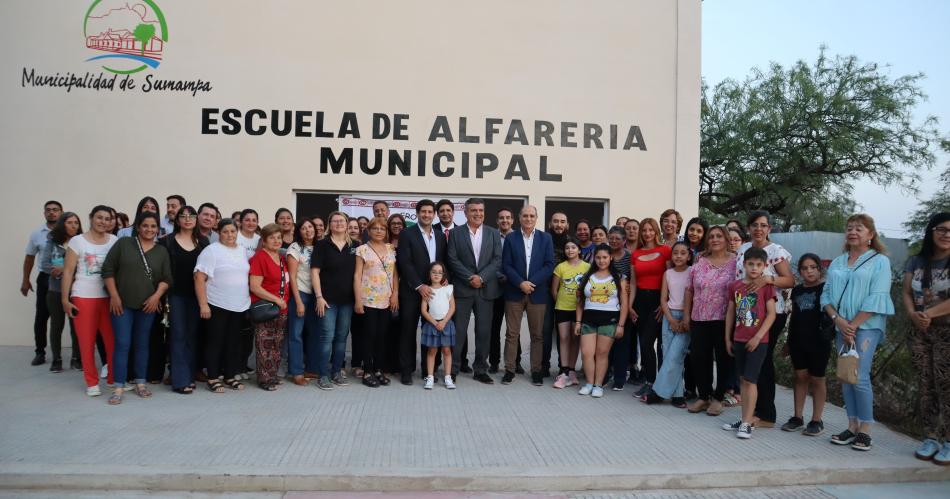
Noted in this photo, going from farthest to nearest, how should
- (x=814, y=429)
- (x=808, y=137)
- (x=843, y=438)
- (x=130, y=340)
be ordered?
(x=808, y=137) → (x=130, y=340) → (x=814, y=429) → (x=843, y=438)

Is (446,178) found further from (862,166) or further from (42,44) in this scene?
(862,166)

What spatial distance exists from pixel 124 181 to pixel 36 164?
1.33 metres

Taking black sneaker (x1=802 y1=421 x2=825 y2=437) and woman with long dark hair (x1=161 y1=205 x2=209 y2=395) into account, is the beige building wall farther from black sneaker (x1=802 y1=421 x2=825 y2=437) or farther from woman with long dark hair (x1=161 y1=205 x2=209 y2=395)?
black sneaker (x1=802 y1=421 x2=825 y2=437)

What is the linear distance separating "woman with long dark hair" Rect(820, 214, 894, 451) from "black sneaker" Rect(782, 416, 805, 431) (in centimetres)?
33

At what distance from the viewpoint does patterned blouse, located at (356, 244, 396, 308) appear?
6410 mm

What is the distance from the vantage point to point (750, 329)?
5.04m

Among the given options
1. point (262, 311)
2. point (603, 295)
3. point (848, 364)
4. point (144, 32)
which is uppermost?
point (144, 32)

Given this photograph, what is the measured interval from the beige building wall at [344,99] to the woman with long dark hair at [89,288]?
134 inches

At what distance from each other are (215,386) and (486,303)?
9.69 feet

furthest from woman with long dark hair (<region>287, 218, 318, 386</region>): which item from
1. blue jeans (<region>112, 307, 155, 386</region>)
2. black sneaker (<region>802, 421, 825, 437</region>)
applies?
black sneaker (<region>802, 421, 825, 437</region>)

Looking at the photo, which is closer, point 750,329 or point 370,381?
point 750,329

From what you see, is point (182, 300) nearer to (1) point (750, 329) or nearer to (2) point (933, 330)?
(1) point (750, 329)

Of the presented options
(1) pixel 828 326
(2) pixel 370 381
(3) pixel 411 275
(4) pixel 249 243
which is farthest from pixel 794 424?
(4) pixel 249 243

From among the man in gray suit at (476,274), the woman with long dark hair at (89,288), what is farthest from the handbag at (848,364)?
the woman with long dark hair at (89,288)
